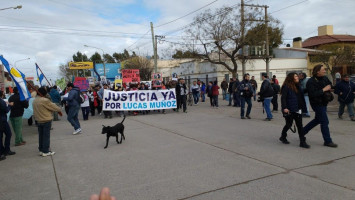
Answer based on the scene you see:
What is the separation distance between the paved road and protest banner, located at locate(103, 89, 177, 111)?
→ 5.38 m

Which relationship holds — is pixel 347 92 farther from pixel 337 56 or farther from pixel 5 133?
pixel 337 56

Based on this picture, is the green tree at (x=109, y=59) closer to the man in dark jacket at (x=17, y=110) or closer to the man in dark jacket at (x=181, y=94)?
the man in dark jacket at (x=181, y=94)

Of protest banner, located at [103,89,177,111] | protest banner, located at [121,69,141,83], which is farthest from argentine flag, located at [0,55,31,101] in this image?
protest banner, located at [121,69,141,83]

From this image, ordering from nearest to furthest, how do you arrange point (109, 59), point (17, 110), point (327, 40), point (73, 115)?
point (17, 110) → point (73, 115) → point (327, 40) → point (109, 59)

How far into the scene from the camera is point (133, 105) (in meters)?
14.3

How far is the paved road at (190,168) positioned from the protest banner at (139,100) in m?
5.38

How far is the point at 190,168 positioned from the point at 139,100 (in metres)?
9.48

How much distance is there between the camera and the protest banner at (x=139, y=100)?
13.9m

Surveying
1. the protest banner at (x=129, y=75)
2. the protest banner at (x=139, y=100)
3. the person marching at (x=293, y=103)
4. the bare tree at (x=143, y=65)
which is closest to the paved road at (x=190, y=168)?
the person marching at (x=293, y=103)

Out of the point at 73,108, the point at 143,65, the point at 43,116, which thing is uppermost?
the point at 143,65

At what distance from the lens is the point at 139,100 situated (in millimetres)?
14406

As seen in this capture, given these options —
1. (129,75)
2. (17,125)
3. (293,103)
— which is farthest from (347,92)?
(129,75)

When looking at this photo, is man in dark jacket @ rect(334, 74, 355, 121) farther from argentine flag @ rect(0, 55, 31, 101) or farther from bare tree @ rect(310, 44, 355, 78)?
bare tree @ rect(310, 44, 355, 78)

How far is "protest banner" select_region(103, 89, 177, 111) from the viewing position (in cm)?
1392
